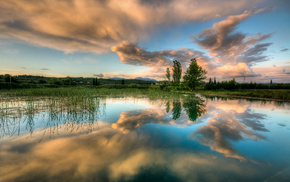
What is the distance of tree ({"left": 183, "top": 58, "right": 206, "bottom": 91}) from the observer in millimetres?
41213

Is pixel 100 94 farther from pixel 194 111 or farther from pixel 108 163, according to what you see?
pixel 108 163

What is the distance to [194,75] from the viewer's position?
41.3 metres

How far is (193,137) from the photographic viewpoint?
6137 mm

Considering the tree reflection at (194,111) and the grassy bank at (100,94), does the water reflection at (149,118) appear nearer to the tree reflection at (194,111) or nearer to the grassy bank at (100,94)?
the tree reflection at (194,111)

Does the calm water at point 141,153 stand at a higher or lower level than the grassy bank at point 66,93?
lower

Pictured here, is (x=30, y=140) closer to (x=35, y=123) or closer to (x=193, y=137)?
(x=35, y=123)

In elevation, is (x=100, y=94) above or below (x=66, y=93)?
below

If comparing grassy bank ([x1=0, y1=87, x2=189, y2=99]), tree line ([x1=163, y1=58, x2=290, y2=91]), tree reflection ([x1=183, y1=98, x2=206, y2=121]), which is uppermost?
tree line ([x1=163, y1=58, x2=290, y2=91])

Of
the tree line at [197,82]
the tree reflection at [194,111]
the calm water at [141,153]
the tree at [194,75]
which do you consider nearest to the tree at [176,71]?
the tree line at [197,82]

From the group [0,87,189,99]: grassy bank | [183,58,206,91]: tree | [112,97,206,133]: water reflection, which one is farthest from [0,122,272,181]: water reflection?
[183,58,206,91]: tree

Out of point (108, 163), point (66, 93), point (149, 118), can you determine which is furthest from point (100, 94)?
point (108, 163)

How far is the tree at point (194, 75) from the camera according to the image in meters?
41.2

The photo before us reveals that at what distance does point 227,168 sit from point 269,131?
6.26 m

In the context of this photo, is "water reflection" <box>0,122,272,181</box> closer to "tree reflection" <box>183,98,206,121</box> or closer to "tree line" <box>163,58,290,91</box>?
"tree reflection" <box>183,98,206,121</box>
